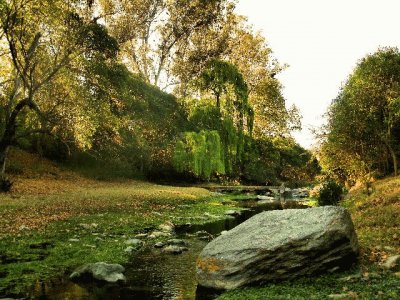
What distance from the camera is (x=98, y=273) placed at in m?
9.01

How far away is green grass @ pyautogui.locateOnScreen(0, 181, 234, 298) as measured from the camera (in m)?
9.73

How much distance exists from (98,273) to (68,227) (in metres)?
6.44

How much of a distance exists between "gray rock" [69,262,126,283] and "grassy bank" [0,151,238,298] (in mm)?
630

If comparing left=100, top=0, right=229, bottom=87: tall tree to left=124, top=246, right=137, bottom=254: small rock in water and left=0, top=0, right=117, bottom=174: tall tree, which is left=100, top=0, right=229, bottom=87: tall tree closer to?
left=0, top=0, right=117, bottom=174: tall tree

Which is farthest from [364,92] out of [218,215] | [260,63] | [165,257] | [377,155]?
[260,63]

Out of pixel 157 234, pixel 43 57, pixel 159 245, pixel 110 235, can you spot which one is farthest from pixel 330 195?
pixel 43 57

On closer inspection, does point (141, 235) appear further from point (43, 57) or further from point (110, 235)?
point (43, 57)

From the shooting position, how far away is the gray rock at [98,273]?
29.4 ft

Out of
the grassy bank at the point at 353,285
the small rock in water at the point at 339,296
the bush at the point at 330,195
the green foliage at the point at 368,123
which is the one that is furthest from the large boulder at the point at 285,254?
the green foliage at the point at 368,123

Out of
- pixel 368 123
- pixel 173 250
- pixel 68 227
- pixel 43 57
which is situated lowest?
pixel 173 250

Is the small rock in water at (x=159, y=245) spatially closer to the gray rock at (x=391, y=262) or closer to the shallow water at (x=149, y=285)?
the shallow water at (x=149, y=285)

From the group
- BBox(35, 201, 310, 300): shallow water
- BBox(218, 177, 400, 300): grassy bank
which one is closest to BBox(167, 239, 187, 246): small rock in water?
BBox(35, 201, 310, 300): shallow water

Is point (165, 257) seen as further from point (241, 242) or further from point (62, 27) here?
point (62, 27)

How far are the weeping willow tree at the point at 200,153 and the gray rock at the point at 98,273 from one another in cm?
2947
